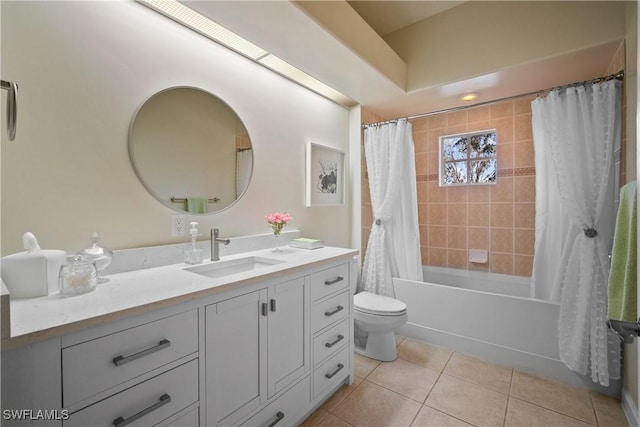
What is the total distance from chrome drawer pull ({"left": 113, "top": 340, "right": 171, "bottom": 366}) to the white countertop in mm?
131

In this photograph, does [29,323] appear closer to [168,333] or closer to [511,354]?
[168,333]

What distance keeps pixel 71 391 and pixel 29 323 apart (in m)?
0.22

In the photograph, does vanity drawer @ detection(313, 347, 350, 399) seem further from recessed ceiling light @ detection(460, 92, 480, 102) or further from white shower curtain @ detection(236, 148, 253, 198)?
recessed ceiling light @ detection(460, 92, 480, 102)

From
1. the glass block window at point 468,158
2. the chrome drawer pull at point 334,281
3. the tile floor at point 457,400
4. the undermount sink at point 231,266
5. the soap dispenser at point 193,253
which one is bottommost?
the tile floor at point 457,400

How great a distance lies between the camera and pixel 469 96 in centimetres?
248

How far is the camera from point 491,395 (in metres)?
1.76

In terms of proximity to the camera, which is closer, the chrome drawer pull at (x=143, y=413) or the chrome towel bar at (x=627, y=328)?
the chrome towel bar at (x=627, y=328)

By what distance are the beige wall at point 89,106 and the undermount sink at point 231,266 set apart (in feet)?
0.76

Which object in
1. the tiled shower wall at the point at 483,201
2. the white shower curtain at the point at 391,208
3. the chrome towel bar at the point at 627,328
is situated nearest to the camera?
the chrome towel bar at the point at 627,328

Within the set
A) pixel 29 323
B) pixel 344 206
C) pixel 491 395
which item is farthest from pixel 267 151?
pixel 491 395

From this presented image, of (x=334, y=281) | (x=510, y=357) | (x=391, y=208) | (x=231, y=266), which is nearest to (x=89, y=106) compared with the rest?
(x=231, y=266)

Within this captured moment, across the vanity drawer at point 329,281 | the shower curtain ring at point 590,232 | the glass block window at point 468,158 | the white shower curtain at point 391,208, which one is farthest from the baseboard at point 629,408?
the glass block window at point 468,158

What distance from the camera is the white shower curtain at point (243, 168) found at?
6.04ft

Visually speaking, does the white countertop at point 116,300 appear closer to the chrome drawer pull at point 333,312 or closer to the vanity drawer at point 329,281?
the vanity drawer at point 329,281
